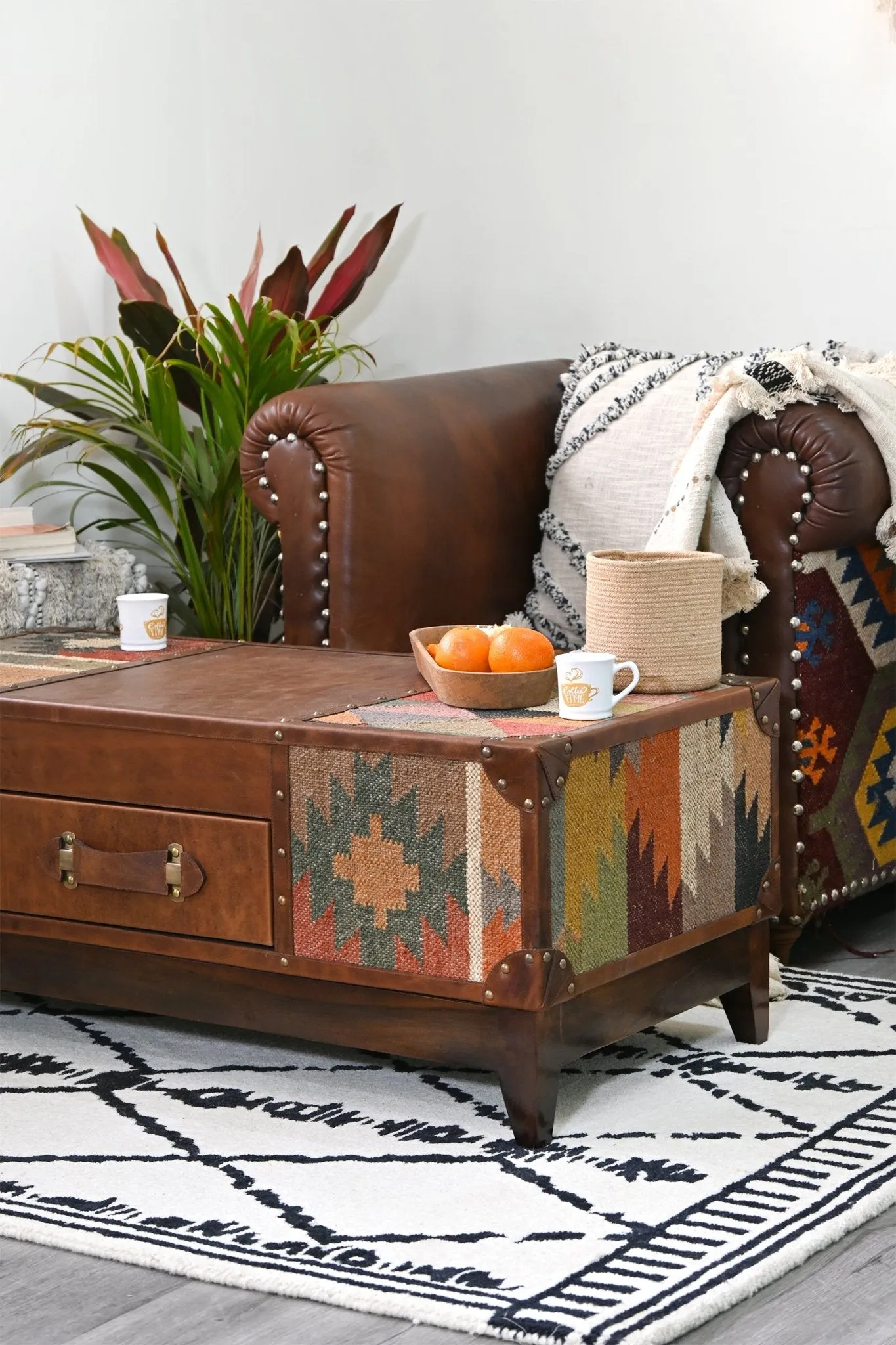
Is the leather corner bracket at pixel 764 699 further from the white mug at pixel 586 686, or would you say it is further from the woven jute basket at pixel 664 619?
the white mug at pixel 586 686

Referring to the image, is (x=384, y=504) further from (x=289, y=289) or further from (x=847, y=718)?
(x=289, y=289)

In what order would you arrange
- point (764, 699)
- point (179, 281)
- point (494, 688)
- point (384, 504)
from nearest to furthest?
1. point (494, 688)
2. point (764, 699)
3. point (384, 504)
4. point (179, 281)

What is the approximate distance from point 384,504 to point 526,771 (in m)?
0.96

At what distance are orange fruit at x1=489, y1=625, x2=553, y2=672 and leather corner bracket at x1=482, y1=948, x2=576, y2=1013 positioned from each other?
36cm

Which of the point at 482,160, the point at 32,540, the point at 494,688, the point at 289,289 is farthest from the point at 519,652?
the point at 482,160

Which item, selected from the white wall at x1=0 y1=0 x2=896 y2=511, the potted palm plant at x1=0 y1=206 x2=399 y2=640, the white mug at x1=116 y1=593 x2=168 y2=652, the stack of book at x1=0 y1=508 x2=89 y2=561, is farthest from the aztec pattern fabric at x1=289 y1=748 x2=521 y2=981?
the white wall at x1=0 y1=0 x2=896 y2=511

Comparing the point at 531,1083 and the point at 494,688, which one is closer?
the point at 531,1083

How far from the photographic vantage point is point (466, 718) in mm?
2043

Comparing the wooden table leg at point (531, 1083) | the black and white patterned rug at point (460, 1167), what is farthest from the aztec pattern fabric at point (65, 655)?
the wooden table leg at point (531, 1083)

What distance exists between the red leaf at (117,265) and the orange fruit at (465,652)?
1610 mm

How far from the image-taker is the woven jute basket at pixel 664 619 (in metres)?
2.14

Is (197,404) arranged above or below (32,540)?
above

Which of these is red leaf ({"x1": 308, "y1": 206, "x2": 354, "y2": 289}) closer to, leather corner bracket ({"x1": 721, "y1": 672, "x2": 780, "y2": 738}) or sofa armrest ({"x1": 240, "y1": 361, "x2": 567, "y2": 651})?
sofa armrest ({"x1": 240, "y1": 361, "x2": 567, "y2": 651})

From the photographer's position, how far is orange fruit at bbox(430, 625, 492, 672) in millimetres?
2121
